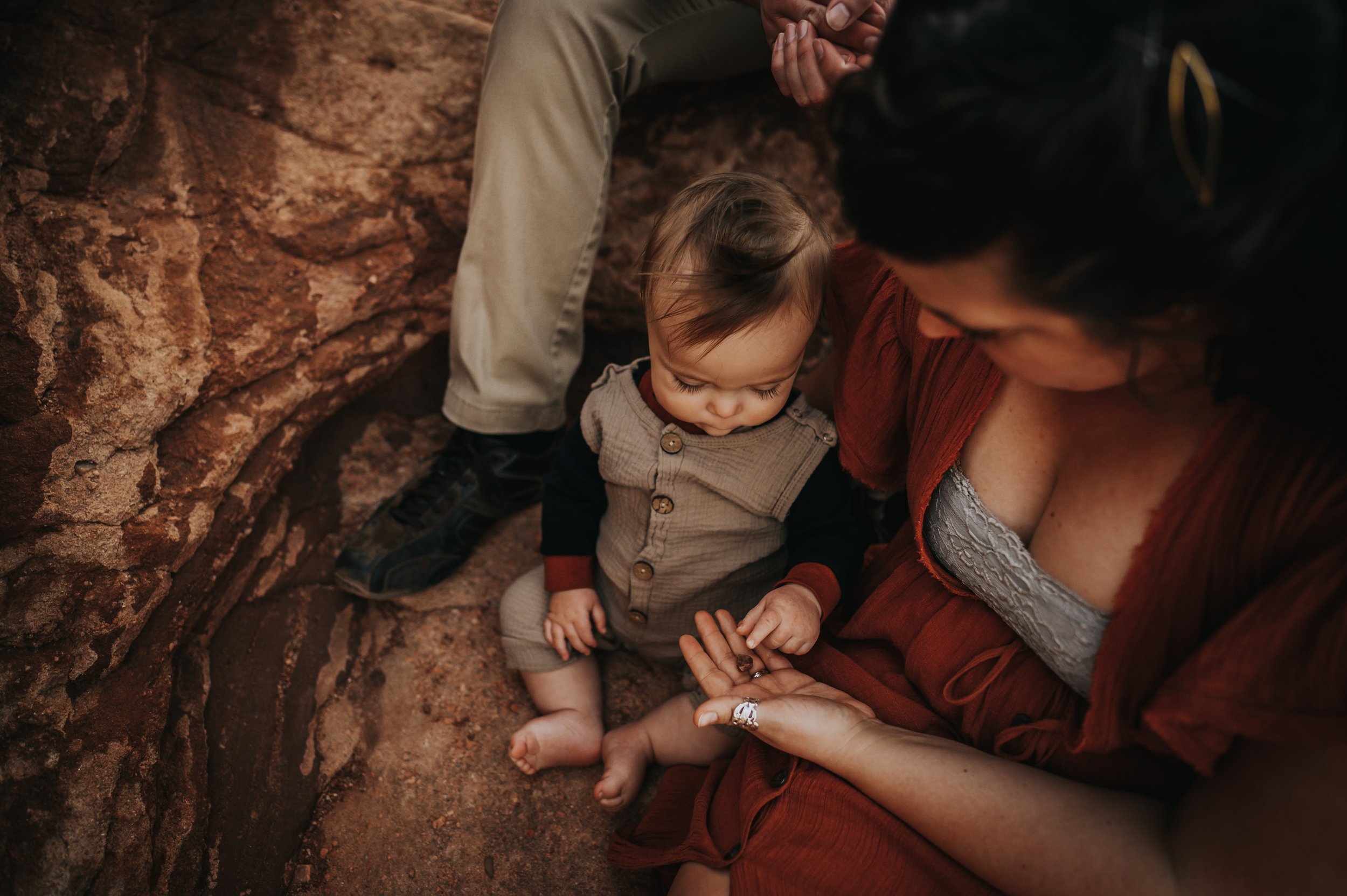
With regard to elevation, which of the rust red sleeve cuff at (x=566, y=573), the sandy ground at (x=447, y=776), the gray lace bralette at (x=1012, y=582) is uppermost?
the gray lace bralette at (x=1012, y=582)

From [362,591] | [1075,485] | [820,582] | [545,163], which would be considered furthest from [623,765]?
[545,163]

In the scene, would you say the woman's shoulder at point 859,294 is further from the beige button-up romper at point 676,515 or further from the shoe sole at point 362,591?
the shoe sole at point 362,591

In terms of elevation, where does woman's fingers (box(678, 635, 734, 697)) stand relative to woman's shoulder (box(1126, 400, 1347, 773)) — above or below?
below

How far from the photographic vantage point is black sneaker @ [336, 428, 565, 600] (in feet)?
5.80

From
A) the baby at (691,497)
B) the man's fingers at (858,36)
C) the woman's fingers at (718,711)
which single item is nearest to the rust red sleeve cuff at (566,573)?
the baby at (691,497)

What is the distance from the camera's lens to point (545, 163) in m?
1.62

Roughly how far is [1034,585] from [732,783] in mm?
583

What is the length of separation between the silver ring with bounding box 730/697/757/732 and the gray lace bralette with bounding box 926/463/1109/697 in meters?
0.39

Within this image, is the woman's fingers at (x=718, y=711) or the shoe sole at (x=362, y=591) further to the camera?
the shoe sole at (x=362, y=591)

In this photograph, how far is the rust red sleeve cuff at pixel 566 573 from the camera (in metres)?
1.63

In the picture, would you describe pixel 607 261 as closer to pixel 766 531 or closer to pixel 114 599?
pixel 766 531

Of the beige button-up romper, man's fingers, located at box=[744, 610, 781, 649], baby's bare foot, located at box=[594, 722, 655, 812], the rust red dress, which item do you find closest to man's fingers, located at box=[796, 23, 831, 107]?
the rust red dress

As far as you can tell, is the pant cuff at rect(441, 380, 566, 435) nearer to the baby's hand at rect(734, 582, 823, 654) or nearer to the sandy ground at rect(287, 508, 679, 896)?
the sandy ground at rect(287, 508, 679, 896)

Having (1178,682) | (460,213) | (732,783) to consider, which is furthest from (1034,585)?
(460,213)
